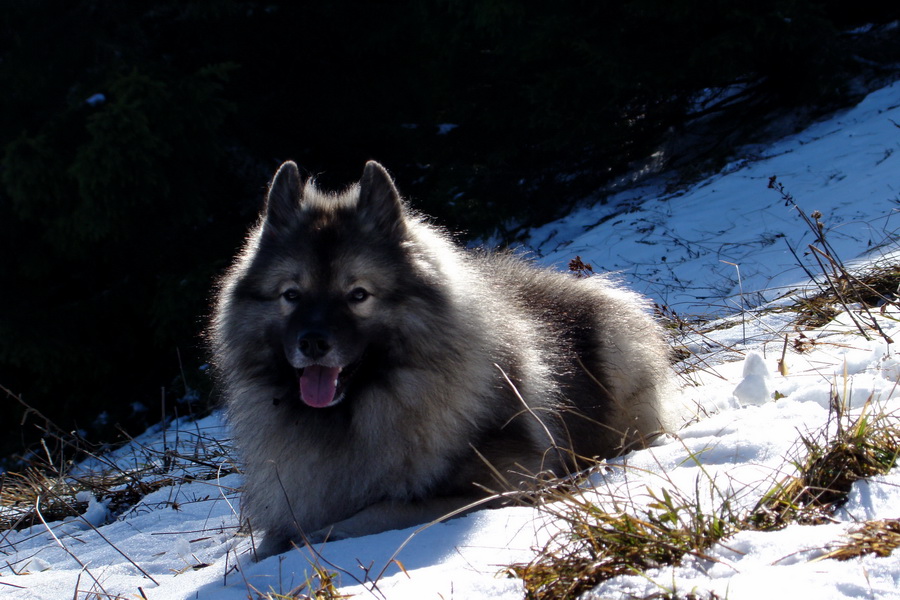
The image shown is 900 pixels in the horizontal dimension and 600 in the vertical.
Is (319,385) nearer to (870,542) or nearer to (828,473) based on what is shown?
(828,473)

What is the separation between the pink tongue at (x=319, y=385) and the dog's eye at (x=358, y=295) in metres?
0.29

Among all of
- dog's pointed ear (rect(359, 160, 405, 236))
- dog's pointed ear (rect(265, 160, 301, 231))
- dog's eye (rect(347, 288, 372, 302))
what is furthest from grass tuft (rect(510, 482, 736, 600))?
→ dog's pointed ear (rect(265, 160, 301, 231))

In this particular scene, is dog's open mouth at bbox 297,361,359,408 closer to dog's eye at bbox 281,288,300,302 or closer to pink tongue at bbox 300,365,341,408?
pink tongue at bbox 300,365,341,408

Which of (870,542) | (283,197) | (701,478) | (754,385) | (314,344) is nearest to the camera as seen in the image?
(870,542)

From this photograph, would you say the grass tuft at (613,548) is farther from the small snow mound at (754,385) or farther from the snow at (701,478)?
the small snow mound at (754,385)

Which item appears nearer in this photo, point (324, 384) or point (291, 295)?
point (324, 384)

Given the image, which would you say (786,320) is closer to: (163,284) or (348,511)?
(348,511)

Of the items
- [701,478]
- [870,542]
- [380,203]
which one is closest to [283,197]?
[380,203]

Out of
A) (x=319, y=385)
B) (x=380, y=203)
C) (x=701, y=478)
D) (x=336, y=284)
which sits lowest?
(x=701, y=478)

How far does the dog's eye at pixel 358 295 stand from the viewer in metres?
3.18

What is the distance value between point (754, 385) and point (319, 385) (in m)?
1.85

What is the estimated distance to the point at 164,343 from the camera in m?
7.99

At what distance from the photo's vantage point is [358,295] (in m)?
3.19

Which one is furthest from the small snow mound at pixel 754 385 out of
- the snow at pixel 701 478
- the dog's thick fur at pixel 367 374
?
the dog's thick fur at pixel 367 374
